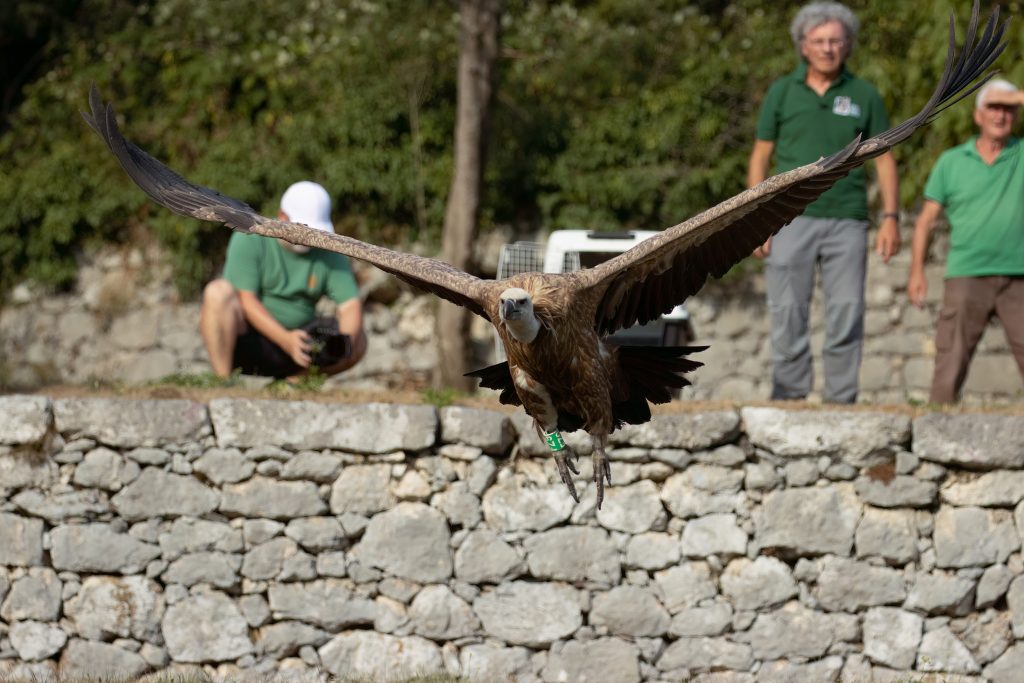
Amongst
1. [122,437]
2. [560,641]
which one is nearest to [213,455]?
[122,437]

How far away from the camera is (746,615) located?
643cm

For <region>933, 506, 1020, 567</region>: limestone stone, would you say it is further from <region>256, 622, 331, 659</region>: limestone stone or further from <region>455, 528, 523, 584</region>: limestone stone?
<region>256, 622, 331, 659</region>: limestone stone

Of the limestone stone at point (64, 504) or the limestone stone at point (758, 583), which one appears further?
the limestone stone at point (64, 504)

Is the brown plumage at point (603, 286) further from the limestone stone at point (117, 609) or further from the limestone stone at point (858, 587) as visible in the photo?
the limestone stone at point (117, 609)

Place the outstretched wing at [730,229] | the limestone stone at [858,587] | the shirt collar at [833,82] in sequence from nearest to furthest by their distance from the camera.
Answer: the outstretched wing at [730,229] → the limestone stone at [858,587] → the shirt collar at [833,82]

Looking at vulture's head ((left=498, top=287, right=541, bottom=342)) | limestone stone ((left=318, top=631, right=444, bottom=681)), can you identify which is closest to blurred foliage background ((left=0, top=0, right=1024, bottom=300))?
limestone stone ((left=318, top=631, right=444, bottom=681))

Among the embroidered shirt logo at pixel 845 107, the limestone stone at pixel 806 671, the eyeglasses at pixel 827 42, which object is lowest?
the limestone stone at pixel 806 671

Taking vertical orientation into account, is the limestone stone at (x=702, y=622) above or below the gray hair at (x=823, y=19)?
below

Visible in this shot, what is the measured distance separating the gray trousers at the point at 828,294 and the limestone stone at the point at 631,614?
59.5 inches

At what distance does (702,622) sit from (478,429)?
137 cm

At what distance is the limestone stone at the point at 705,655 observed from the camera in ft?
21.0

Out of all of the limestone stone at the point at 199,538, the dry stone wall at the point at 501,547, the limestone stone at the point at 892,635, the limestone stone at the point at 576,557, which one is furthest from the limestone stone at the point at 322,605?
the limestone stone at the point at 892,635

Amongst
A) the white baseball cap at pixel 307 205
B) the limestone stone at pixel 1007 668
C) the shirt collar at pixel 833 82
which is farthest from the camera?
the white baseball cap at pixel 307 205

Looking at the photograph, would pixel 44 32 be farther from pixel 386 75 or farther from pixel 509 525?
pixel 509 525
